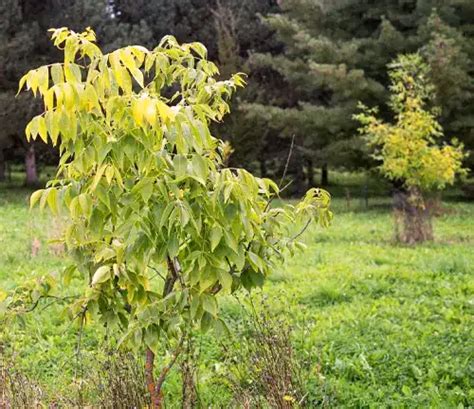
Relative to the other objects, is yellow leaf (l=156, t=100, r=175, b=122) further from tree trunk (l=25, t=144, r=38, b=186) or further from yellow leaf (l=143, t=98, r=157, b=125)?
tree trunk (l=25, t=144, r=38, b=186)

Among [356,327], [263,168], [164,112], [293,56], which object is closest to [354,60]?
[293,56]

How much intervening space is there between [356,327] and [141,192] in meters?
3.68

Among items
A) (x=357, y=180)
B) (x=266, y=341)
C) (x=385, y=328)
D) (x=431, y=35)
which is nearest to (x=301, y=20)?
(x=431, y=35)

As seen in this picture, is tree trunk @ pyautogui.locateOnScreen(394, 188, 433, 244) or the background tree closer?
tree trunk @ pyautogui.locateOnScreen(394, 188, 433, 244)

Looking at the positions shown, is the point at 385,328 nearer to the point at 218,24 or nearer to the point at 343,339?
the point at 343,339

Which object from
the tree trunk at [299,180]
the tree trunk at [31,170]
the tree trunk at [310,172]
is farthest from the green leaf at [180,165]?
the tree trunk at [31,170]

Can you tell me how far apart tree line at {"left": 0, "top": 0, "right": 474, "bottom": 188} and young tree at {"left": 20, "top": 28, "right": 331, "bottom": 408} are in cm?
1445

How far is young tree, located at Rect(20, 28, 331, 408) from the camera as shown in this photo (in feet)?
8.30

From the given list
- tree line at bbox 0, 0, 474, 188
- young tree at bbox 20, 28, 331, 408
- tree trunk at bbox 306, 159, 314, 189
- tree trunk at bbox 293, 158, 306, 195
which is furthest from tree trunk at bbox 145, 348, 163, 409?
tree trunk at bbox 306, 159, 314, 189

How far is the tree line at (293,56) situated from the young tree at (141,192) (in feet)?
47.4

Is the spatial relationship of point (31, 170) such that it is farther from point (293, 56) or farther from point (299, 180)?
point (293, 56)

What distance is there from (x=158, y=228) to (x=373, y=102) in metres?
16.5

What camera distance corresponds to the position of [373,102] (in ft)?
60.4

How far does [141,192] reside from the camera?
2568 mm
